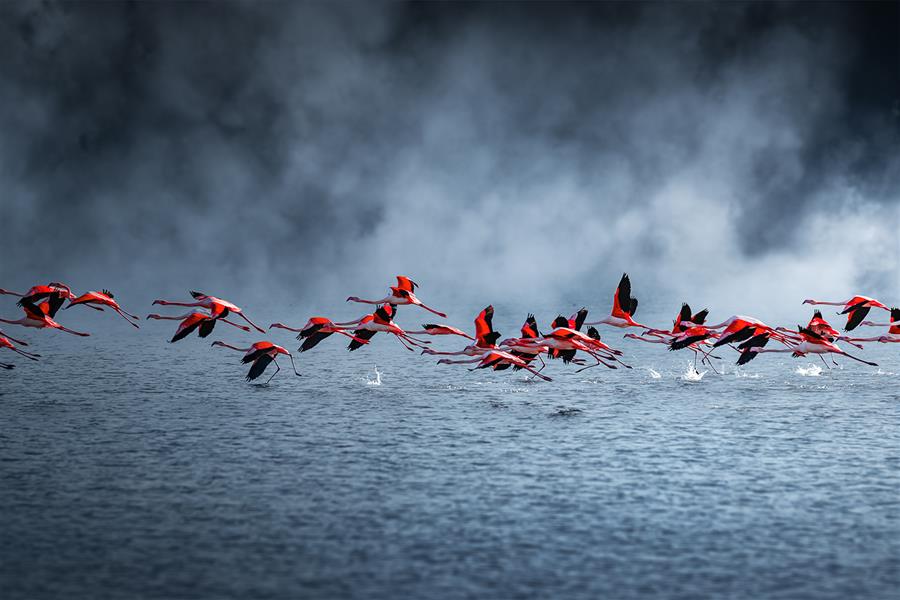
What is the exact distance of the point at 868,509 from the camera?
20.9m

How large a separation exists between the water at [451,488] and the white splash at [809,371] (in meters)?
2.27

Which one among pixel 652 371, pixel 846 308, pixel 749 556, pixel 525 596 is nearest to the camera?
pixel 525 596

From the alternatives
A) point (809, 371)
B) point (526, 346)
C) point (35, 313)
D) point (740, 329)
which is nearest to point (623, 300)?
point (526, 346)

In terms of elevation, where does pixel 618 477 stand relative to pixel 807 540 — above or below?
above

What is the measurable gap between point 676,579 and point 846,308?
15.7m

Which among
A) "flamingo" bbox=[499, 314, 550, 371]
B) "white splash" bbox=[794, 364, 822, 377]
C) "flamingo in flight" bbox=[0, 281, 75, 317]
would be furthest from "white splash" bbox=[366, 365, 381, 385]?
"white splash" bbox=[794, 364, 822, 377]

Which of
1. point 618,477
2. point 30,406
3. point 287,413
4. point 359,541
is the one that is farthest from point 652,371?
point 359,541

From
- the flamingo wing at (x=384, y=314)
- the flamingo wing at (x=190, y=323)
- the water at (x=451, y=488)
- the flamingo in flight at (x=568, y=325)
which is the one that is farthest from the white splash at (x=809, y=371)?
the flamingo wing at (x=190, y=323)

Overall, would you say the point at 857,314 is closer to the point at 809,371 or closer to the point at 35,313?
the point at 809,371

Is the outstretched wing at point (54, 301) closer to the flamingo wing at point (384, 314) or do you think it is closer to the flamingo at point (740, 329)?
the flamingo wing at point (384, 314)

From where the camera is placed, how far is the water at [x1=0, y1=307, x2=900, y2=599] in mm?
17312

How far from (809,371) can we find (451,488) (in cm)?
2367

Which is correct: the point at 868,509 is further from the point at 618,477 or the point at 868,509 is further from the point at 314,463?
the point at 314,463

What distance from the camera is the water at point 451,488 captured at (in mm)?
17312
